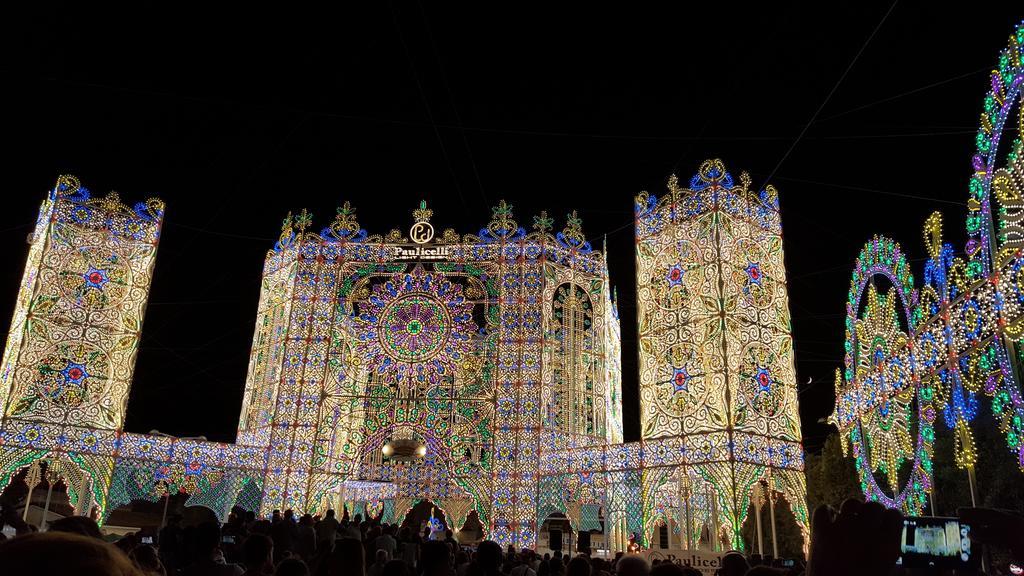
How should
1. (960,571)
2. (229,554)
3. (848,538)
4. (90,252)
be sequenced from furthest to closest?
(90,252)
(229,554)
(960,571)
(848,538)

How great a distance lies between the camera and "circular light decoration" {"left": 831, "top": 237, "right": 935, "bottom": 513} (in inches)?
560

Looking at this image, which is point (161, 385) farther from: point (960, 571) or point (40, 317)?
point (960, 571)

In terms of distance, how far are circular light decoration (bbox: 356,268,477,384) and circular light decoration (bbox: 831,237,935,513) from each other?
376 inches

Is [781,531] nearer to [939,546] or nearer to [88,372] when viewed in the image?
[88,372]

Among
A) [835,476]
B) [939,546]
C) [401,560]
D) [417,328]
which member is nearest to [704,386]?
[417,328]

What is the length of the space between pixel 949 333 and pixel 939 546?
8.49 meters

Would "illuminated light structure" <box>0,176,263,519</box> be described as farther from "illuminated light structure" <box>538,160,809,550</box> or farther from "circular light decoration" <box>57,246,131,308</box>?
"illuminated light structure" <box>538,160,809,550</box>

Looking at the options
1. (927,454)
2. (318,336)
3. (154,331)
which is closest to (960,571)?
(927,454)

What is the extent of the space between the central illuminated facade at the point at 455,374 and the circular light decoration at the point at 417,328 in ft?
0.20

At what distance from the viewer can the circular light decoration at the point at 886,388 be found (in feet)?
46.6

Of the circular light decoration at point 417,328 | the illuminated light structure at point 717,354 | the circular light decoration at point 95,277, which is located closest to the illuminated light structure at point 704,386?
Answer: the illuminated light structure at point 717,354

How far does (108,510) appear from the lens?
19.0m

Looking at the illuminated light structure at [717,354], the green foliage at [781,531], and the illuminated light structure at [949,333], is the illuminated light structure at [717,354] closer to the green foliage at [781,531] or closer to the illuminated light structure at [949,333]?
the illuminated light structure at [949,333]

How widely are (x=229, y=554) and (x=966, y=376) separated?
1128cm
